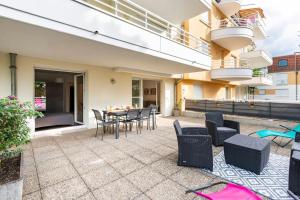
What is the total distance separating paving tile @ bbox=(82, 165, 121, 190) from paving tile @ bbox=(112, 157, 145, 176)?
13 cm

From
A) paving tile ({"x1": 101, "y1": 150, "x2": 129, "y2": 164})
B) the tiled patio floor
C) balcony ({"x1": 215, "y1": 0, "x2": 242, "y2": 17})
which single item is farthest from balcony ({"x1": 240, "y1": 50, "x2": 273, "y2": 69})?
paving tile ({"x1": 101, "y1": 150, "x2": 129, "y2": 164})

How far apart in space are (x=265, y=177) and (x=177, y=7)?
26.2 ft

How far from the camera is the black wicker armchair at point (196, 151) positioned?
314cm

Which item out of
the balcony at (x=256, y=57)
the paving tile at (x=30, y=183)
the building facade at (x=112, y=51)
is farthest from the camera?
the balcony at (x=256, y=57)

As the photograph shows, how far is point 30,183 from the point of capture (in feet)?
9.06

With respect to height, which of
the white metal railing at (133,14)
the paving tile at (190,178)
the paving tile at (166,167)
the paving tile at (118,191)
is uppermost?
the white metal railing at (133,14)

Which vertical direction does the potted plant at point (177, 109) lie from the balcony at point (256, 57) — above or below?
below

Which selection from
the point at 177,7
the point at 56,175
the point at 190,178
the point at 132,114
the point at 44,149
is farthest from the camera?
the point at 177,7

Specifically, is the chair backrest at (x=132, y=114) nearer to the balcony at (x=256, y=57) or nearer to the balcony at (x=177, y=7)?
the balcony at (x=177, y=7)

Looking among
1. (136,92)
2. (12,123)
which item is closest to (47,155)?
(12,123)

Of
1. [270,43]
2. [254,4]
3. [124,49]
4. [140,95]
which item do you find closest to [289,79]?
[270,43]

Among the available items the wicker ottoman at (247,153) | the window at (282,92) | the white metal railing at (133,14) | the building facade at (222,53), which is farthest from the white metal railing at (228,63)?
the window at (282,92)

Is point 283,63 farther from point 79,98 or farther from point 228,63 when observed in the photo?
point 79,98

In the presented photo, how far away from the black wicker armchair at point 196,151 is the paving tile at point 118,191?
4.08 feet
